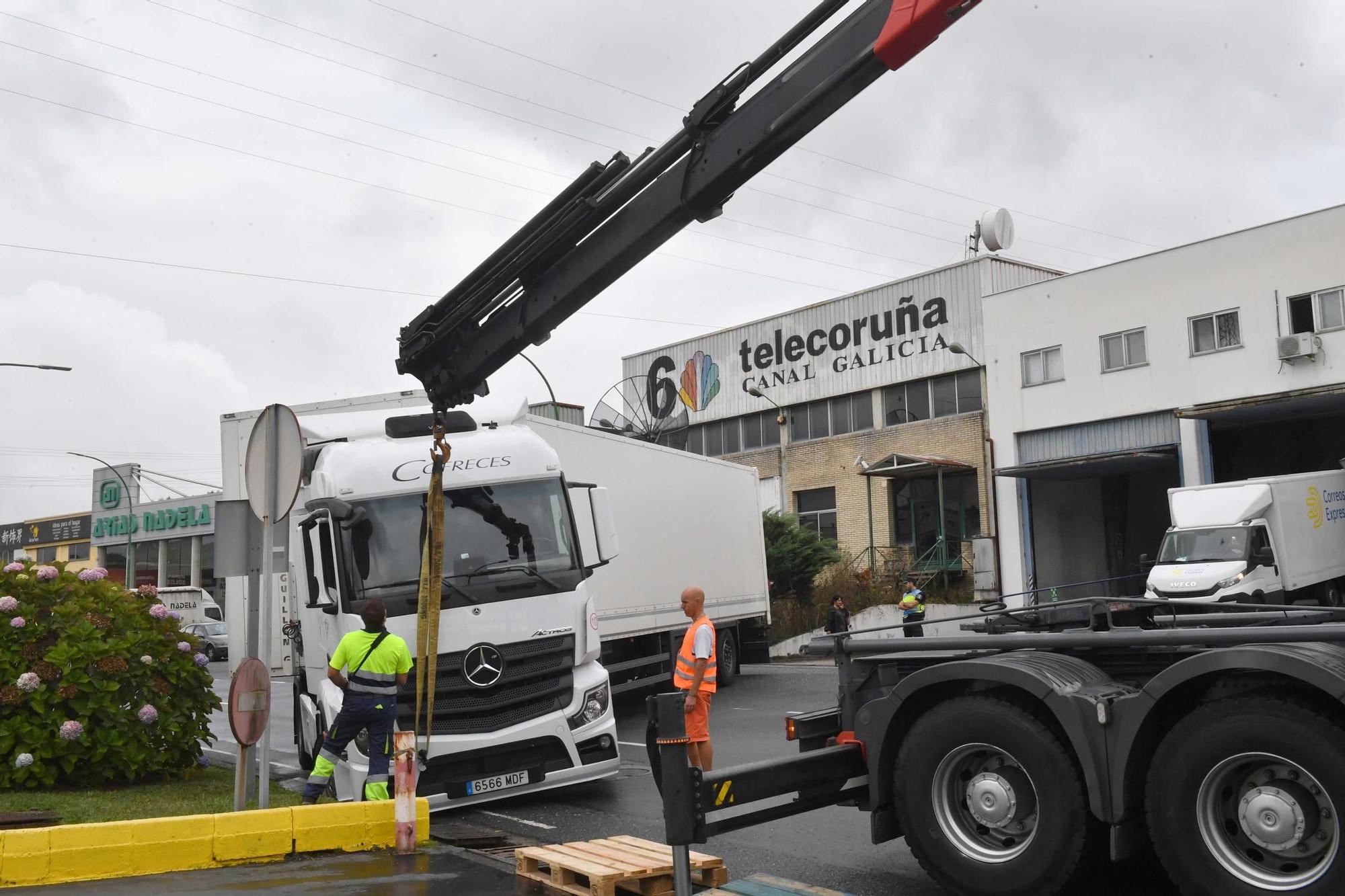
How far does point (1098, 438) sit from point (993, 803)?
2635cm

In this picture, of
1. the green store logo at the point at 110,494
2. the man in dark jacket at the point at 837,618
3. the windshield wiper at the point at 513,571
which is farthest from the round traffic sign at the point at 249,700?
the green store logo at the point at 110,494

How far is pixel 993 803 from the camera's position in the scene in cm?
590

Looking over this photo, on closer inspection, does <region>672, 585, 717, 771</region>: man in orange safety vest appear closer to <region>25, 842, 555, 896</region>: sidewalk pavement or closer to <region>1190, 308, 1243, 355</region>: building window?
<region>25, 842, 555, 896</region>: sidewalk pavement

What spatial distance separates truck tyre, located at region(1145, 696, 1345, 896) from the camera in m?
4.92

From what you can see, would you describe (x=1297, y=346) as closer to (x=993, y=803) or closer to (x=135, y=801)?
(x=993, y=803)

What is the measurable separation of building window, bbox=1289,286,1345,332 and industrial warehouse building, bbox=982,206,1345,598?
0.10 feet

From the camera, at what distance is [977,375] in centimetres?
3550

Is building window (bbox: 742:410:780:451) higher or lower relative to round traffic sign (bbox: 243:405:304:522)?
higher

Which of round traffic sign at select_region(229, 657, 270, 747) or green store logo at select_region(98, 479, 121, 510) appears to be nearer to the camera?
round traffic sign at select_region(229, 657, 270, 747)

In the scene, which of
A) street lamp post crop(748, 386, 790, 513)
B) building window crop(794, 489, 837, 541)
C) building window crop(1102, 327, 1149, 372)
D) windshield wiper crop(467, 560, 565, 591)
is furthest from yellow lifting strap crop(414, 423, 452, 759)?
street lamp post crop(748, 386, 790, 513)

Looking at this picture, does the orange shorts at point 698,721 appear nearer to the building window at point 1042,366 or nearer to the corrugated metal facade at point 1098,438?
the corrugated metal facade at point 1098,438

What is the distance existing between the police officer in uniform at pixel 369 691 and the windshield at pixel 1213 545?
19114mm

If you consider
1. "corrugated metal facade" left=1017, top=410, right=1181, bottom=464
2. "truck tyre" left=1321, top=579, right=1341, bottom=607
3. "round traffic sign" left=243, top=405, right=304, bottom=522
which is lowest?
"truck tyre" left=1321, top=579, right=1341, bottom=607

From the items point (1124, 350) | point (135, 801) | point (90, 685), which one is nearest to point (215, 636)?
point (1124, 350)
